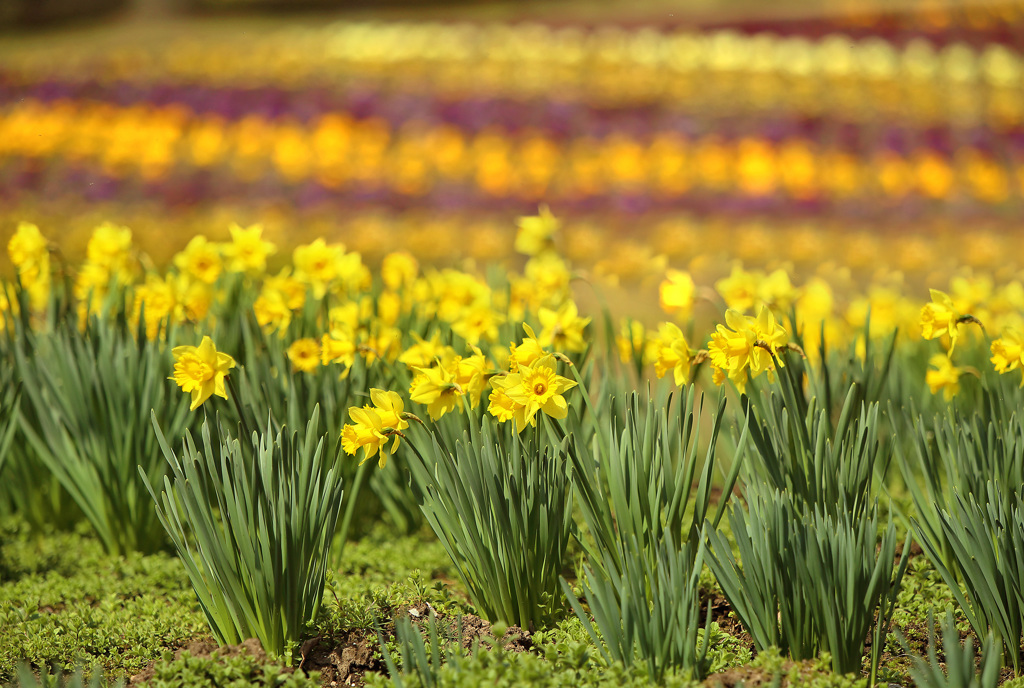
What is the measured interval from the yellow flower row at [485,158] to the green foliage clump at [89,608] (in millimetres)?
6002

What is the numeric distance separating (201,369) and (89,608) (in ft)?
2.80

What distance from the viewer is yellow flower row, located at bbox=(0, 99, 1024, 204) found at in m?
8.35

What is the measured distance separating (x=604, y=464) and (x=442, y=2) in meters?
19.7

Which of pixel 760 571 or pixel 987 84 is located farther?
pixel 987 84

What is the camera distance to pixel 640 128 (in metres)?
9.22

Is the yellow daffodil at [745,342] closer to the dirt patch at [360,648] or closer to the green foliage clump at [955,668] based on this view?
the green foliage clump at [955,668]

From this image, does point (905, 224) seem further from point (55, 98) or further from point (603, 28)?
point (55, 98)

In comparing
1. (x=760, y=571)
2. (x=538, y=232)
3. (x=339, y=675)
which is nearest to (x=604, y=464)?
(x=760, y=571)

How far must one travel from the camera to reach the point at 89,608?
2279 millimetres

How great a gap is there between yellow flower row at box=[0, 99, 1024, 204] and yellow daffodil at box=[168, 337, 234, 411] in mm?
6408

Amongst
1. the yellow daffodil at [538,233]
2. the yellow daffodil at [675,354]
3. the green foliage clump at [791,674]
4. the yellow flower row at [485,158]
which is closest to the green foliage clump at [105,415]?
the yellow daffodil at [538,233]

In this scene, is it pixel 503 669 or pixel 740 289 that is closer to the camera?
pixel 503 669

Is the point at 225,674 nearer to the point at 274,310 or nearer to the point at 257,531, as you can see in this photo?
the point at 257,531

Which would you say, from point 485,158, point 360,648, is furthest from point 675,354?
point 485,158
